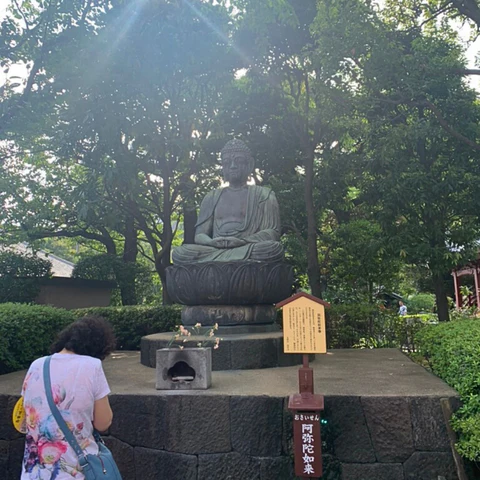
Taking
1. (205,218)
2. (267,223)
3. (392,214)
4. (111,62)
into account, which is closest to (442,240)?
(392,214)

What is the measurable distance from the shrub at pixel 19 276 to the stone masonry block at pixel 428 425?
10.8 meters

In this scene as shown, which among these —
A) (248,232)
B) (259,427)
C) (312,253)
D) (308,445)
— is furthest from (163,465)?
(312,253)

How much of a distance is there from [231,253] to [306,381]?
2882 mm

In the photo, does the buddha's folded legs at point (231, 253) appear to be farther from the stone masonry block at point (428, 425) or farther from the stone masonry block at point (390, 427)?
the stone masonry block at point (428, 425)

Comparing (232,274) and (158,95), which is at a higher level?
(158,95)

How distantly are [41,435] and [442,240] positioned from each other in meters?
7.13

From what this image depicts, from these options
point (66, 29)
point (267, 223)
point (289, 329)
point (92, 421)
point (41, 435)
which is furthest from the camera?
point (66, 29)

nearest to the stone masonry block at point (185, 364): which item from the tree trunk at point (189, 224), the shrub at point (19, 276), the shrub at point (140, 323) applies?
the shrub at point (140, 323)

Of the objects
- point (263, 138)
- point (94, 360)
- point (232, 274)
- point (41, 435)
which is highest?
point (263, 138)

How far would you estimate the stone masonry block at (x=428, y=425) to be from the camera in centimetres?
329

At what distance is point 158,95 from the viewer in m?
8.57

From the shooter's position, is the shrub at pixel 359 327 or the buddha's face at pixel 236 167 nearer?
the buddha's face at pixel 236 167

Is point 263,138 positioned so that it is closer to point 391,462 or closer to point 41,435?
point 391,462

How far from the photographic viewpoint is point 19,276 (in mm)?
11828
